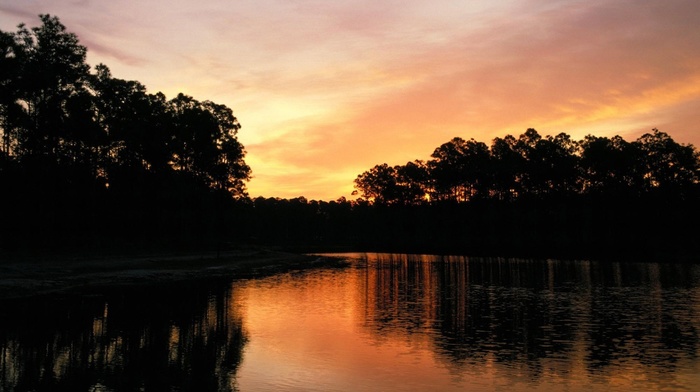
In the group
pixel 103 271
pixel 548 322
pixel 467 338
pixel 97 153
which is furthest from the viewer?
pixel 97 153

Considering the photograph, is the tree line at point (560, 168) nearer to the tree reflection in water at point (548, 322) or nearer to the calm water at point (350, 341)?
the tree reflection in water at point (548, 322)

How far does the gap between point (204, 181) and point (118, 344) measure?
94.4 metres

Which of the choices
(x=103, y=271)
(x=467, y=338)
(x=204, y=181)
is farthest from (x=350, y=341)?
(x=204, y=181)

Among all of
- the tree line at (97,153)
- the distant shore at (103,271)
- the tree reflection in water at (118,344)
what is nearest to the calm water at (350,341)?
the tree reflection in water at (118,344)

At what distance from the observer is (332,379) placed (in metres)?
19.6

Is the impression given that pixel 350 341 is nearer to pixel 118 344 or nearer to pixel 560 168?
pixel 118 344

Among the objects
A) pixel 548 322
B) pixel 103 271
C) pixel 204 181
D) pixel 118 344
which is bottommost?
pixel 548 322

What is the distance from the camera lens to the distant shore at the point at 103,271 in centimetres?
4325

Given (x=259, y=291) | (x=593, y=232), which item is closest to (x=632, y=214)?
(x=593, y=232)

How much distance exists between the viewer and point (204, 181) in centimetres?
11644

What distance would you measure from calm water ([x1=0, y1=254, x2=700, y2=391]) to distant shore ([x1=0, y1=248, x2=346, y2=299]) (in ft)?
16.7

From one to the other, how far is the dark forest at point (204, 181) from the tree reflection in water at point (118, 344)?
3406 centimetres

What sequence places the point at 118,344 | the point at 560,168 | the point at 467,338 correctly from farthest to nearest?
the point at 560,168
the point at 467,338
the point at 118,344

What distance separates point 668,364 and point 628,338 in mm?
5819
